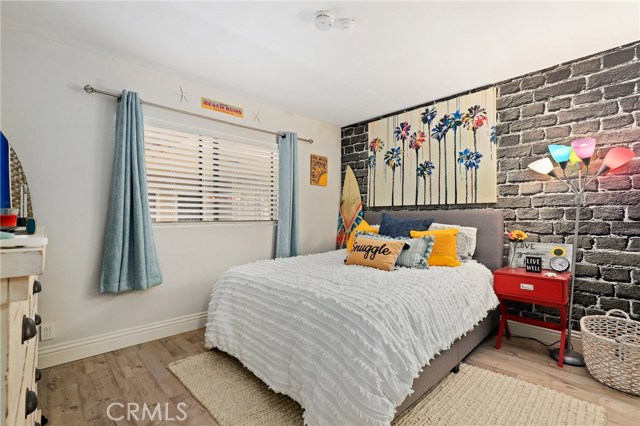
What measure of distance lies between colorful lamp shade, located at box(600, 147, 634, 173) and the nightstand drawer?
90cm

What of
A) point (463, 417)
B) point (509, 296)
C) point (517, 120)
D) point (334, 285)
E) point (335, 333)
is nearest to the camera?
point (335, 333)

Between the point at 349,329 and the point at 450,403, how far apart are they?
33.1 inches

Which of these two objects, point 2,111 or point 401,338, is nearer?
point 401,338

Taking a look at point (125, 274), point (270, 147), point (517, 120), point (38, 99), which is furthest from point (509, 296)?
point (38, 99)

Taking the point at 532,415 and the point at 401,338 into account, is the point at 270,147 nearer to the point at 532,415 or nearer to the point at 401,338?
the point at 401,338

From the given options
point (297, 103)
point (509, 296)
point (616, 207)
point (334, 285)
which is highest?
point (297, 103)

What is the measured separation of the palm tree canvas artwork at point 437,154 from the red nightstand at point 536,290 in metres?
0.86

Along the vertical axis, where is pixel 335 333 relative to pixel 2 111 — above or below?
below

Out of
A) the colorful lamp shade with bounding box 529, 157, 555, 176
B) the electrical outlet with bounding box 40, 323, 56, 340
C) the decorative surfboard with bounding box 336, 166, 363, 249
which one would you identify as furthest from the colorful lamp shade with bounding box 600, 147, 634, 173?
the electrical outlet with bounding box 40, 323, 56, 340

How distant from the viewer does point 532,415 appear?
1.63 metres

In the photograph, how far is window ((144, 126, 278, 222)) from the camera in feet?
8.94

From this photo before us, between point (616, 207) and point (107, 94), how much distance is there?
404cm

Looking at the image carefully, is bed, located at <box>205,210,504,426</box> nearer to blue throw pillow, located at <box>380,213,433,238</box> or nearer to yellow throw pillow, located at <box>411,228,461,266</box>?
yellow throw pillow, located at <box>411,228,461,266</box>

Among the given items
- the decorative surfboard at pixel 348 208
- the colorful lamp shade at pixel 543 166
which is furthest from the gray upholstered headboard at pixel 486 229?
the decorative surfboard at pixel 348 208
